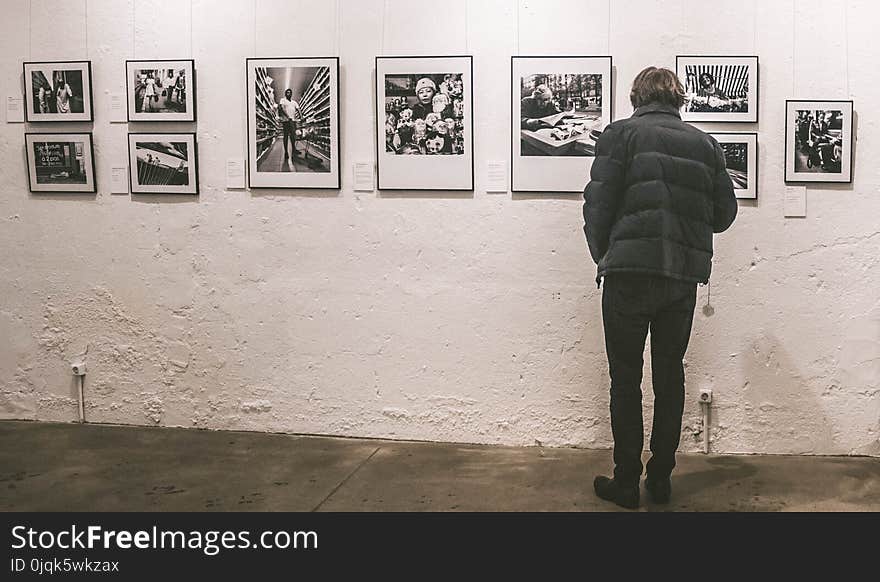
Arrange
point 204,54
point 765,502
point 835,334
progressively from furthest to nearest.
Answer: point 204,54 → point 835,334 → point 765,502

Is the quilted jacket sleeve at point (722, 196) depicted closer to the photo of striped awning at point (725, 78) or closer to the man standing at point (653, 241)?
the man standing at point (653, 241)

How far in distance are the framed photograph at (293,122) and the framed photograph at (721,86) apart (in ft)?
5.34

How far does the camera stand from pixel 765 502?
3.71m

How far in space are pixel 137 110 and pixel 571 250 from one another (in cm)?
223

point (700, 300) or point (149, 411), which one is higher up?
point (700, 300)

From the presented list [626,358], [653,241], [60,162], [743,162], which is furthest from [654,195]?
[60,162]

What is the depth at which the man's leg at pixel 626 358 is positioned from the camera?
11.6 feet

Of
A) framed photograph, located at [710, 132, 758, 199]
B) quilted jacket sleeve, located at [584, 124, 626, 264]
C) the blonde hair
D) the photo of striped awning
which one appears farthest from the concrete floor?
the photo of striped awning

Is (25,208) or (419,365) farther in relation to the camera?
(25,208)

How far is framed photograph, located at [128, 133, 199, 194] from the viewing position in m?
4.65

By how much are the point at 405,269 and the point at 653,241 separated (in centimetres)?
142
